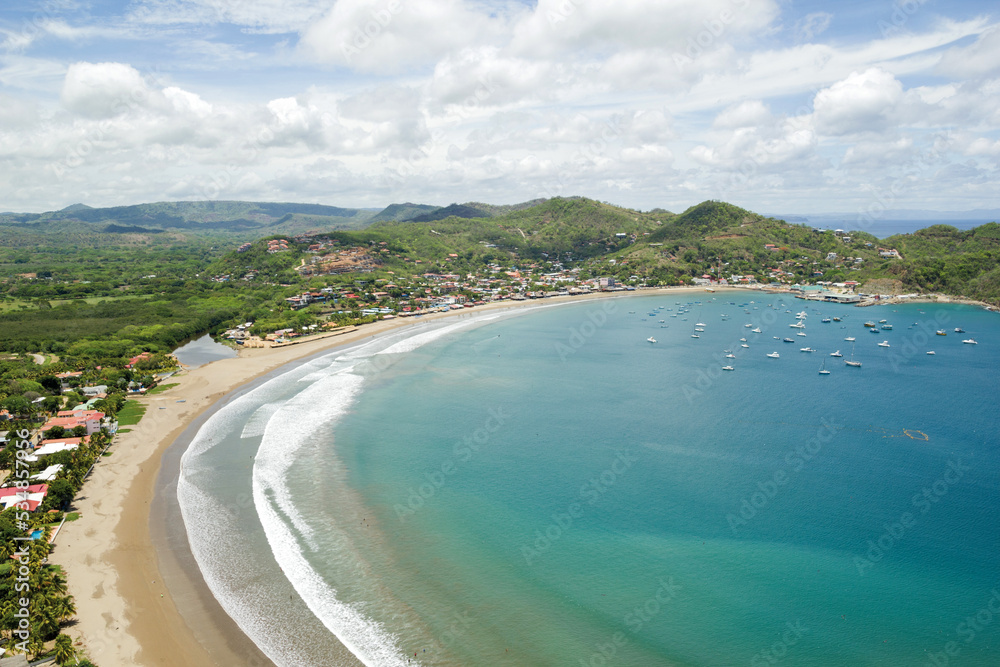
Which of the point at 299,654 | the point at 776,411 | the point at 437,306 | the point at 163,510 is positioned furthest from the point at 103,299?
the point at 776,411

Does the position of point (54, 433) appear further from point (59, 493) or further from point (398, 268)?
point (398, 268)

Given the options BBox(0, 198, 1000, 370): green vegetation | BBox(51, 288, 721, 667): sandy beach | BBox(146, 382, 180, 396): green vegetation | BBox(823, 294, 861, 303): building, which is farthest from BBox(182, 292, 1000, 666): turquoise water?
BBox(823, 294, 861, 303): building

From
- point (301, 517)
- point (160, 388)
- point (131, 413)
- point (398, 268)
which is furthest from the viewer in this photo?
point (398, 268)

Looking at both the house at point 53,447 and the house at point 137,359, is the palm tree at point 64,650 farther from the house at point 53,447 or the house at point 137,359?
the house at point 137,359

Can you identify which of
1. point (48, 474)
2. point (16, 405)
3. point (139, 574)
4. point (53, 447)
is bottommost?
point (139, 574)

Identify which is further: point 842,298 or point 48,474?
point 842,298

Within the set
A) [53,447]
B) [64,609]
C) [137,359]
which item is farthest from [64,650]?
[137,359]

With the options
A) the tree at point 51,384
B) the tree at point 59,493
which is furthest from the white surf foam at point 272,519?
the tree at point 51,384
